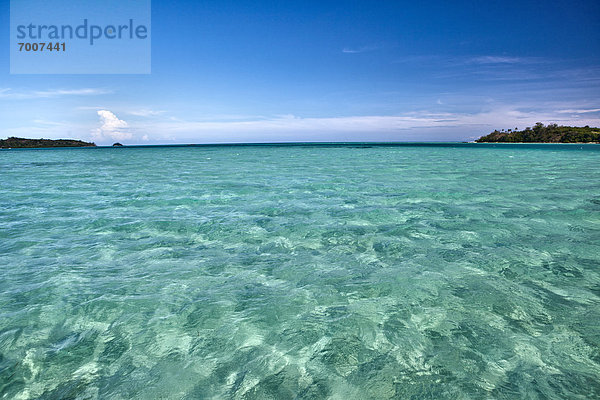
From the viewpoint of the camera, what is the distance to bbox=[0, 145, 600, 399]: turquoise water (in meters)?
3.26

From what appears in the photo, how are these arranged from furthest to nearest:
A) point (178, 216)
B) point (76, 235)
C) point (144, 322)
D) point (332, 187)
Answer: point (332, 187)
point (178, 216)
point (76, 235)
point (144, 322)

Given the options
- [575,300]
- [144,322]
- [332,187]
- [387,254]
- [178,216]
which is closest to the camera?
[144,322]

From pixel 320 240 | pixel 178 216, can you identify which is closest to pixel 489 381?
pixel 320 240

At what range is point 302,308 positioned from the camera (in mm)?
4648

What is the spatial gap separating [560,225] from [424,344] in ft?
24.7

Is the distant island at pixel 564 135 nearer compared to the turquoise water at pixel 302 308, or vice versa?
the turquoise water at pixel 302 308

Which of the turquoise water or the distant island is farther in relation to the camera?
the distant island

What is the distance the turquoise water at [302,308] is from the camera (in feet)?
10.7

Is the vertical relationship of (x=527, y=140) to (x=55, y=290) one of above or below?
above

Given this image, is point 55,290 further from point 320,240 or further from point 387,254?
point 387,254

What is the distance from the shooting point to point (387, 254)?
6711 millimetres

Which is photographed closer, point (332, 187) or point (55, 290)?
point (55, 290)

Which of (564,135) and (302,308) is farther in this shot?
(564,135)

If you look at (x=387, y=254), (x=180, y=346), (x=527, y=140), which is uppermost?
(x=527, y=140)
